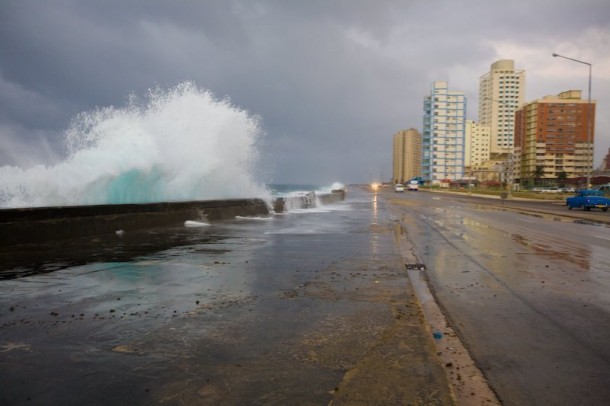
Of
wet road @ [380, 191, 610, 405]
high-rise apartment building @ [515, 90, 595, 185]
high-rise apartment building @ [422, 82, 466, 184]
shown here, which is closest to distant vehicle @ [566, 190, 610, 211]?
wet road @ [380, 191, 610, 405]

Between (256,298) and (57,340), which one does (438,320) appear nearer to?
(256,298)

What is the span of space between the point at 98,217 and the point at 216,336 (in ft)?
30.9

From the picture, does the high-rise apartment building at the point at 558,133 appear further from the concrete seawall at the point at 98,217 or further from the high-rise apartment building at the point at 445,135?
the concrete seawall at the point at 98,217

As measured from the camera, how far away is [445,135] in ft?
545

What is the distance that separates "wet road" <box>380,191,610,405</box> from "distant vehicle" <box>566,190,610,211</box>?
20770mm

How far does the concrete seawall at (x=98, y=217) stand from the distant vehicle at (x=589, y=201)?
23.7 m

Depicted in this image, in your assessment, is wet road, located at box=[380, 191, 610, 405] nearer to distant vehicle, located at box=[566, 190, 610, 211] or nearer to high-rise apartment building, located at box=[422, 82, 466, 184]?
distant vehicle, located at box=[566, 190, 610, 211]

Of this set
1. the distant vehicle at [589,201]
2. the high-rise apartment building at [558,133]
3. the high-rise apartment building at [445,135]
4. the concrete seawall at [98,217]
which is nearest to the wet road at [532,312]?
the concrete seawall at [98,217]

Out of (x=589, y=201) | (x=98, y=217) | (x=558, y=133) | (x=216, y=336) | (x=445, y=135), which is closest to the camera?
(x=216, y=336)

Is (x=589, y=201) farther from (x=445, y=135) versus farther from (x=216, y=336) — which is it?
(x=445, y=135)

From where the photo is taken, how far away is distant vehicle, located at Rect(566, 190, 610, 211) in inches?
1119

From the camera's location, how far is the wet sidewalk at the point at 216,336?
9.75ft

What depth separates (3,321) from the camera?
4.52 metres

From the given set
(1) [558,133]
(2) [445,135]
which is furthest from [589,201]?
(1) [558,133]
